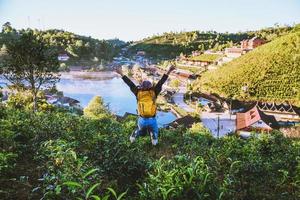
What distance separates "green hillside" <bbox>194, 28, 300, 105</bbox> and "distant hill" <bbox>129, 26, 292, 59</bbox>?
46.8 meters

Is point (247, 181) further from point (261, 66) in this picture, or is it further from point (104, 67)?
point (104, 67)

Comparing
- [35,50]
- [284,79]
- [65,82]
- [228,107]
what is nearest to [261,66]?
[284,79]

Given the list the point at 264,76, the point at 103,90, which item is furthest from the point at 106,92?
the point at 264,76

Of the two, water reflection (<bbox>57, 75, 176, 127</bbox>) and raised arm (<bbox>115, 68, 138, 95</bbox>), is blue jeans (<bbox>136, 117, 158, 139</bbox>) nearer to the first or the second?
raised arm (<bbox>115, 68, 138, 95</bbox>)

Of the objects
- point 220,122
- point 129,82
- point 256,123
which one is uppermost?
point 129,82

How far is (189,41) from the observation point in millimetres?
149000

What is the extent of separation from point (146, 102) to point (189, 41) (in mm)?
145703

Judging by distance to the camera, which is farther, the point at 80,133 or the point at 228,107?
the point at 228,107

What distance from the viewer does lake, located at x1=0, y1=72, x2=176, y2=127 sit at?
2390 inches

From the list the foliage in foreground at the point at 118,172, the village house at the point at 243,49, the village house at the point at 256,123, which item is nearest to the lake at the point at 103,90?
the village house at the point at 256,123

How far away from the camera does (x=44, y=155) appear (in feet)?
16.9

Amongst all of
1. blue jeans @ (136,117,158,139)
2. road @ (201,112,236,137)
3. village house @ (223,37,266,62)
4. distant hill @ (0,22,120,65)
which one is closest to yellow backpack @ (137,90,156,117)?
blue jeans @ (136,117,158,139)

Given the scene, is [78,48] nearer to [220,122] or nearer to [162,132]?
[220,122]

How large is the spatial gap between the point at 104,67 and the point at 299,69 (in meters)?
66.0
